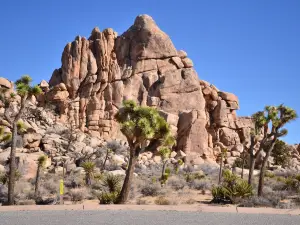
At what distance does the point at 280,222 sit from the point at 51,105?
44465 mm

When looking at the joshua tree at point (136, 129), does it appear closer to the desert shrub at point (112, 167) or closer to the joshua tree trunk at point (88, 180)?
the joshua tree trunk at point (88, 180)

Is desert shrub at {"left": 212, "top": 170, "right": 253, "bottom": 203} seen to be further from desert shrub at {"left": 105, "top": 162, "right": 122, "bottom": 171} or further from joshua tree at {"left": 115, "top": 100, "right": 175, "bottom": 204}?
desert shrub at {"left": 105, "top": 162, "right": 122, "bottom": 171}

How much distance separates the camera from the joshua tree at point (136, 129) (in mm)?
16234

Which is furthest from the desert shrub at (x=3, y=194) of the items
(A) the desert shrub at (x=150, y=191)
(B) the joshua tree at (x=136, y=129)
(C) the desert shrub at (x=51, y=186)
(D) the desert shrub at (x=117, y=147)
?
(D) the desert shrub at (x=117, y=147)

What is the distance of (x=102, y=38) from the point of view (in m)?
54.6

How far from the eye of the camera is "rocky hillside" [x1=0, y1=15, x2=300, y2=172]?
48344 millimetres

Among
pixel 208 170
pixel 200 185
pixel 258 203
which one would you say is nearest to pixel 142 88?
pixel 208 170

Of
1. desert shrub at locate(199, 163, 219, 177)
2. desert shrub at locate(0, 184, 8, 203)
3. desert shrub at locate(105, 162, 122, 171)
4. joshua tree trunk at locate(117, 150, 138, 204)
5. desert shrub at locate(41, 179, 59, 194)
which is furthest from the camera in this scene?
desert shrub at locate(199, 163, 219, 177)

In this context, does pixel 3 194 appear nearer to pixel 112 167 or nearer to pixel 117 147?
pixel 112 167

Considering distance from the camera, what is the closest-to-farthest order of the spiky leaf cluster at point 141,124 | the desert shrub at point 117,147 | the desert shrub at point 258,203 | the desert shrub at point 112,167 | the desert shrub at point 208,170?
the desert shrub at point 258,203 < the spiky leaf cluster at point 141,124 < the desert shrub at point 112,167 < the desert shrub at point 208,170 < the desert shrub at point 117,147

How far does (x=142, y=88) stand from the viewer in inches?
2044

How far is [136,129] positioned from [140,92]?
35.3m

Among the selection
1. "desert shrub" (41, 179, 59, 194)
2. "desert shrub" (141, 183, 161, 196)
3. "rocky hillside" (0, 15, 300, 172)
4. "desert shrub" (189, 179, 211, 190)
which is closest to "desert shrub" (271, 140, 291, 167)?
"rocky hillside" (0, 15, 300, 172)

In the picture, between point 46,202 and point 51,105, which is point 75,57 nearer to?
point 51,105
